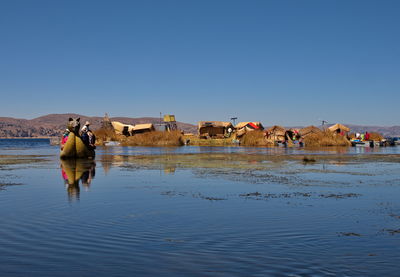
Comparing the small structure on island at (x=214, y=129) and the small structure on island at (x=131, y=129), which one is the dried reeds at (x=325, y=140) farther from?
the small structure on island at (x=131, y=129)

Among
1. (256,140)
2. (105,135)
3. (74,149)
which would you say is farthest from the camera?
(105,135)

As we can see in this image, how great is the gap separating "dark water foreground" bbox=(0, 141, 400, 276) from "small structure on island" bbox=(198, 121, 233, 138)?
6301cm

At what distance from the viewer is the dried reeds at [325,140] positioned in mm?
57750

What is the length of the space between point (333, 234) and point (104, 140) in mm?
66162

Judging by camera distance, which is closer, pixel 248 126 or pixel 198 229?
pixel 198 229

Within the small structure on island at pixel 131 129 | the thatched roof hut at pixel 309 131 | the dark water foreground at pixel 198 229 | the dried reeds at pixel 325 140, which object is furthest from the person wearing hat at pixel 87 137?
the small structure on island at pixel 131 129

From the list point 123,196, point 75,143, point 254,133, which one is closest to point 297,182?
point 123,196

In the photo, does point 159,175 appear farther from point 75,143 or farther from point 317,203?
point 75,143

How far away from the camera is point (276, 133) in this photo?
6469 cm

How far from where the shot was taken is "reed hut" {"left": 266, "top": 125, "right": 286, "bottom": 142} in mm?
63450

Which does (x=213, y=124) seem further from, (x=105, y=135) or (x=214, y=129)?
(x=105, y=135)

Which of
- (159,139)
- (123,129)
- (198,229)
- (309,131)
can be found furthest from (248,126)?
(198,229)

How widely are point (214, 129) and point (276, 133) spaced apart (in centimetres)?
1708

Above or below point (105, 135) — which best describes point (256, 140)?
below
